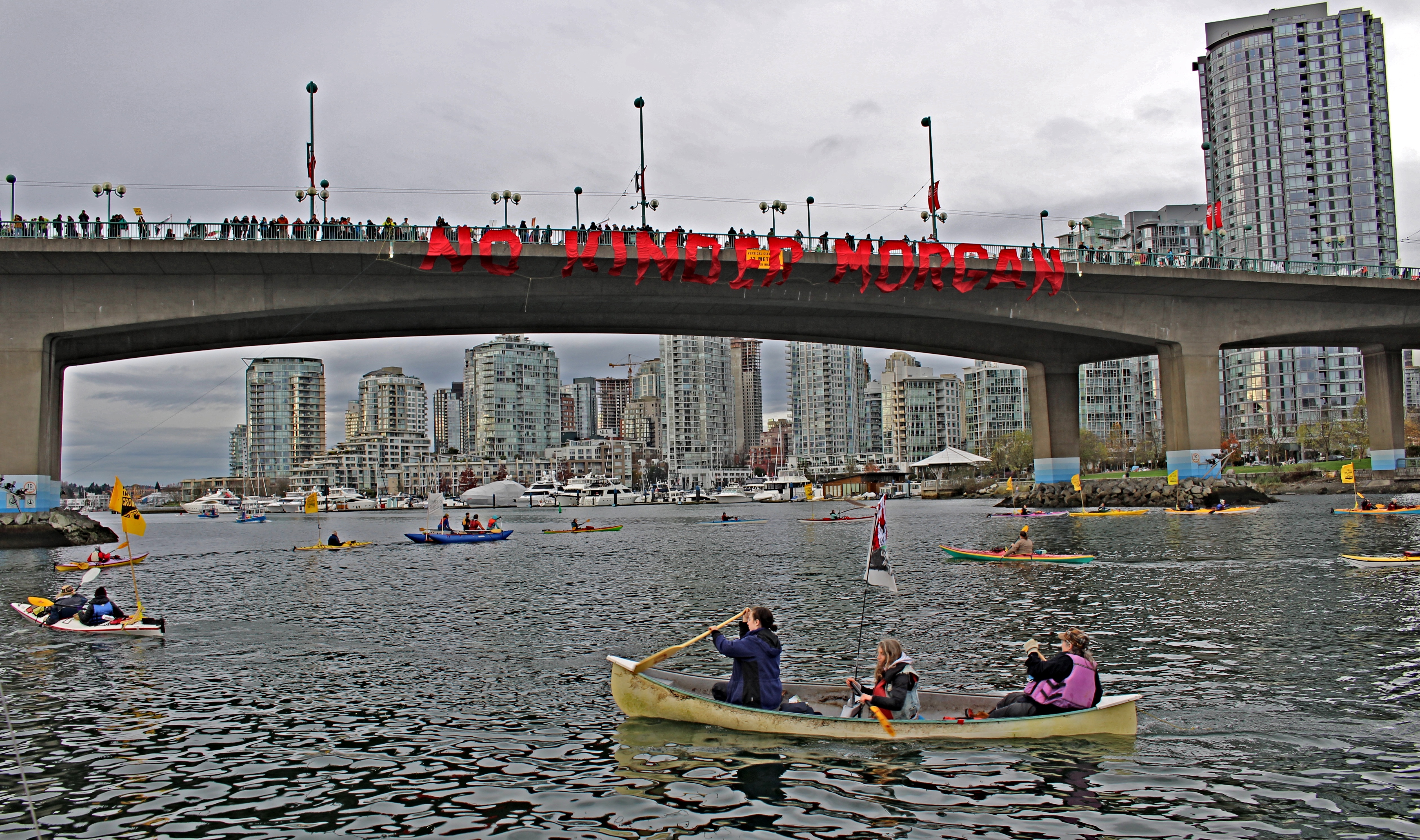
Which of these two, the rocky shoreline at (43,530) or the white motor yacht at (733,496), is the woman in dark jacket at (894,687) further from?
the white motor yacht at (733,496)

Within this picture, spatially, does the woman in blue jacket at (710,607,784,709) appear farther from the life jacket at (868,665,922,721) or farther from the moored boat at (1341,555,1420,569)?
the moored boat at (1341,555,1420,569)

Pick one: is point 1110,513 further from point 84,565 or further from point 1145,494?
point 84,565

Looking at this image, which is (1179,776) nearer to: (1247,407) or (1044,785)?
(1044,785)

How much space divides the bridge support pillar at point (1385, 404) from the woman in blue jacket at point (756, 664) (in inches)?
3442

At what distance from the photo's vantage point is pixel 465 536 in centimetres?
6297

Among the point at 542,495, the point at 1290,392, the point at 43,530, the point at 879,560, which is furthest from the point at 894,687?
the point at 1290,392

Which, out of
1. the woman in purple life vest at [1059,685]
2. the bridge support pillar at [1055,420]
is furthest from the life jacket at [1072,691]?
the bridge support pillar at [1055,420]

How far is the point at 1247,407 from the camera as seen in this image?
165m

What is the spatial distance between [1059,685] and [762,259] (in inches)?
1513

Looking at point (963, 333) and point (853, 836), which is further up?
point (963, 333)

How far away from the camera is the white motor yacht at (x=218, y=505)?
598ft

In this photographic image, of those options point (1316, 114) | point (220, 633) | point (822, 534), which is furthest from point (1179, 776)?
point (1316, 114)

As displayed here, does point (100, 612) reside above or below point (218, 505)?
above

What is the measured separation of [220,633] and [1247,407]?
177m
